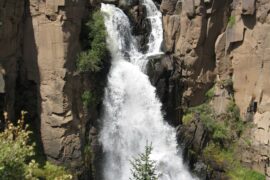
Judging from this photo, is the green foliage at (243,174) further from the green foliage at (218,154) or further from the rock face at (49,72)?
the rock face at (49,72)

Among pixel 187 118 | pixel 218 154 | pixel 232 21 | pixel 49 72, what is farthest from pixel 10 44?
pixel 218 154

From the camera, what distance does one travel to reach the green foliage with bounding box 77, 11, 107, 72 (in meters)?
25.1

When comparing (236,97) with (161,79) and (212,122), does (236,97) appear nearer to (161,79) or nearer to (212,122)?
(212,122)

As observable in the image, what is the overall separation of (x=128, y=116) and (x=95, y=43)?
14.2 ft

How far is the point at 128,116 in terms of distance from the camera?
27.1 meters

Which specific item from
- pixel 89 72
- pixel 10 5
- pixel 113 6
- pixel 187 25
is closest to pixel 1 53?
pixel 10 5

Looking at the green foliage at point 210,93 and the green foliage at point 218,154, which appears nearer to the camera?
the green foliage at point 218,154

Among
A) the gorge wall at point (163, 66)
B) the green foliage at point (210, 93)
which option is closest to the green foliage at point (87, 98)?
the gorge wall at point (163, 66)

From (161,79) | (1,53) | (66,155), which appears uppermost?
(1,53)

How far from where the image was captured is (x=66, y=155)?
81.0 feet

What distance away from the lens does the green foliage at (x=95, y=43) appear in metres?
25.1

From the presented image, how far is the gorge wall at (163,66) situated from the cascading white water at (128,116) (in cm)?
82

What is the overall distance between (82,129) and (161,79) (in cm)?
573

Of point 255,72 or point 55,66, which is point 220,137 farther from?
point 55,66
